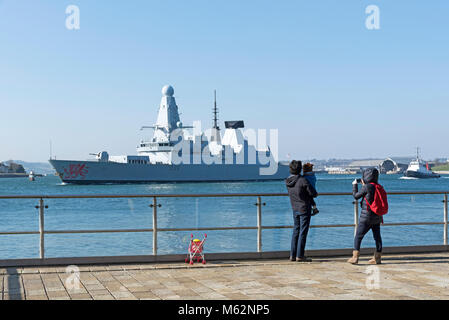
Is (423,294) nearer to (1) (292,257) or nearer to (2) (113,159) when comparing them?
(1) (292,257)

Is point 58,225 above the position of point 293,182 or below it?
below

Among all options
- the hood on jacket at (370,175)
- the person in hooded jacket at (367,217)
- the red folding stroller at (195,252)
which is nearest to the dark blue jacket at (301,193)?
the person in hooded jacket at (367,217)

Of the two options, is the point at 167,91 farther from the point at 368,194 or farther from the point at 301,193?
the point at 368,194

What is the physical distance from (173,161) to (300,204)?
80.5 meters

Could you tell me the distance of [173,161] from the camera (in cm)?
8706

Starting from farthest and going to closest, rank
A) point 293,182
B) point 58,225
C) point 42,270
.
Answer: point 58,225 < point 293,182 < point 42,270

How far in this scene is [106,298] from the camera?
485 centimetres

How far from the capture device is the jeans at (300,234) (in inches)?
279

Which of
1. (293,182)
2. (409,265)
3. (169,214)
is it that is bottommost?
(169,214)

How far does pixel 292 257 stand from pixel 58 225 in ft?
84.4

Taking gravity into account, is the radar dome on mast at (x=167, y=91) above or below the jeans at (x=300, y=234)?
above

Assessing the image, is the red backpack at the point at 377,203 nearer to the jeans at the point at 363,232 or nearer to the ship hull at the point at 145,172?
the jeans at the point at 363,232

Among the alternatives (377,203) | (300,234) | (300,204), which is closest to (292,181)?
(300,204)
